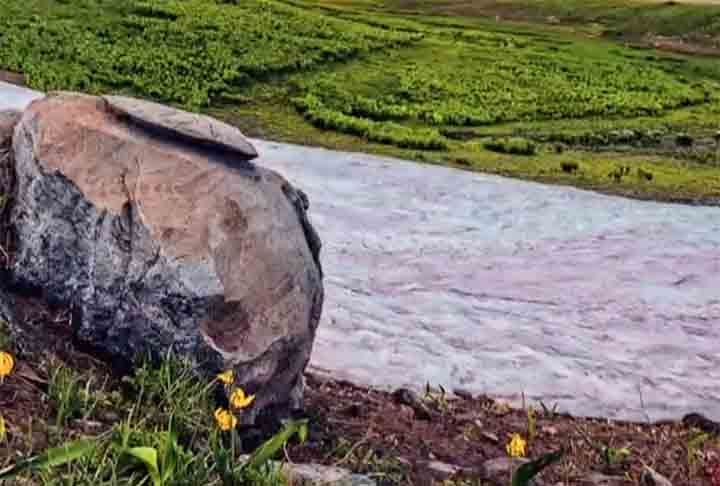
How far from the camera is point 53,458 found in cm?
536

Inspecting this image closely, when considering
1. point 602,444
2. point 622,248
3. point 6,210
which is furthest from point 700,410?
point 6,210

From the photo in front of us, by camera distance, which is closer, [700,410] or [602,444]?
[602,444]

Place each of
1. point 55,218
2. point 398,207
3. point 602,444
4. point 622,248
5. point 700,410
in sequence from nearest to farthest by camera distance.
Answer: point 55,218
point 602,444
point 700,410
point 622,248
point 398,207

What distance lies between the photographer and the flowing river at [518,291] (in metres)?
10.4

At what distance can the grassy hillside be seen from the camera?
79.6ft

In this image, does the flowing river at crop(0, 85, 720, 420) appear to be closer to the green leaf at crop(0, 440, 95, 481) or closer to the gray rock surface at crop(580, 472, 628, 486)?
the gray rock surface at crop(580, 472, 628, 486)

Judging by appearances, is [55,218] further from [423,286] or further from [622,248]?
[622,248]

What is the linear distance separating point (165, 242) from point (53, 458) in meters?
2.32

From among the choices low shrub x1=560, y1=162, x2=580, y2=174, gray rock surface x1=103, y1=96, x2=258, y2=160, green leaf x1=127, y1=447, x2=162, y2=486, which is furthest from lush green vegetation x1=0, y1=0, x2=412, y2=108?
green leaf x1=127, y1=447, x2=162, y2=486

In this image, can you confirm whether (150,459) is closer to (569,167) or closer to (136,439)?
(136,439)

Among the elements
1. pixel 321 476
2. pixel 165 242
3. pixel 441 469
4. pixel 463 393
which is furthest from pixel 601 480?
pixel 165 242

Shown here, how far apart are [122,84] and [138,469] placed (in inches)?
894

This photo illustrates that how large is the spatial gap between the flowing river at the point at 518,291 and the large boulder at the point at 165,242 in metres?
2.28

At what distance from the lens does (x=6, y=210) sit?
8141 millimetres
